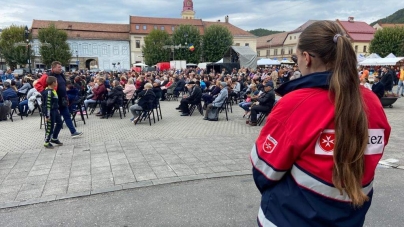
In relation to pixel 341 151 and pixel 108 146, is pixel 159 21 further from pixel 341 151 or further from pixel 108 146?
pixel 341 151

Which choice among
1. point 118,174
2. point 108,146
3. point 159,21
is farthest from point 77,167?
point 159,21

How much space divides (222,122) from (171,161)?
15.4 feet

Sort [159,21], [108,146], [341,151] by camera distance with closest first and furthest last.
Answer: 1. [341,151]
2. [108,146]
3. [159,21]

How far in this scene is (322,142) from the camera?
48.5 inches

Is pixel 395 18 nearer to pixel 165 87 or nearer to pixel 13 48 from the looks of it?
pixel 13 48

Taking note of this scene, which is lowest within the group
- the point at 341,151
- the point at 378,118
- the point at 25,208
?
the point at 25,208

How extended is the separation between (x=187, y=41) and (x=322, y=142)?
5402 centimetres

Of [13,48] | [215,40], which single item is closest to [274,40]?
[215,40]

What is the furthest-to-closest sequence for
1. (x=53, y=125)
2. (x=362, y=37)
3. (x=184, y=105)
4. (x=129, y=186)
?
(x=362, y=37) < (x=184, y=105) < (x=53, y=125) < (x=129, y=186)

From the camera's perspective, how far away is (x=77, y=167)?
5.27 meters

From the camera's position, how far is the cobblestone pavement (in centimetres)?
442

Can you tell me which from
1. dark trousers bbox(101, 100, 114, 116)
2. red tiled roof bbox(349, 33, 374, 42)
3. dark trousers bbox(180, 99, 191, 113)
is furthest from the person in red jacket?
red tiled roof bbox(349, 33, 374, 42)

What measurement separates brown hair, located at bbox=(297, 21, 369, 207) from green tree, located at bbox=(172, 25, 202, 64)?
53.6 meters

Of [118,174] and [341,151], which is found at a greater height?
[341,151]
